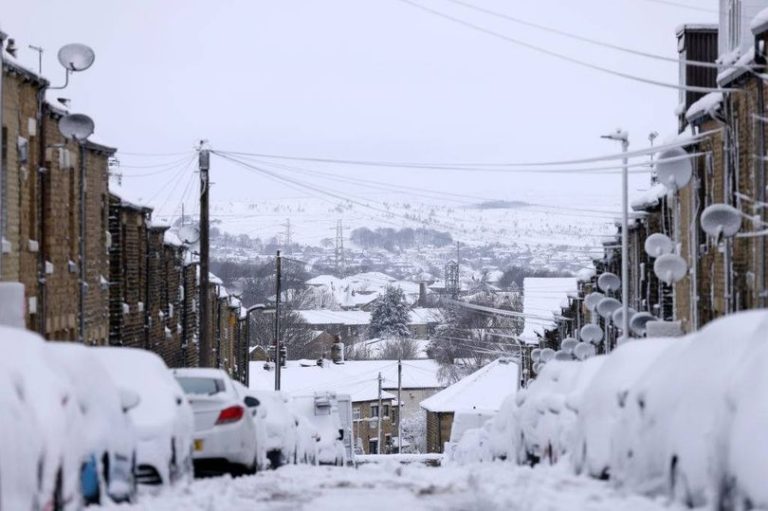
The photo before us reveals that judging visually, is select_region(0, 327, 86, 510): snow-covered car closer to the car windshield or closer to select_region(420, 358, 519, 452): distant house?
the car windshield

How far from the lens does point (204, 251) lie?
36.1 m

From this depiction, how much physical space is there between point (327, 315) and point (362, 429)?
87.7 m

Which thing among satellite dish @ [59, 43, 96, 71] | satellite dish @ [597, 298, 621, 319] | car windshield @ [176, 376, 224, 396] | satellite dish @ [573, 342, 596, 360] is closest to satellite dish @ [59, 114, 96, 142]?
satellite dish @ [59, 43, 96, 71]

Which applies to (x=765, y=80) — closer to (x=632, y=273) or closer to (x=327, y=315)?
(x=632, y=273)

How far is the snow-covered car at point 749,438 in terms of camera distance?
956cm

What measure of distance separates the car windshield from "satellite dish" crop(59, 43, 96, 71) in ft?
37.6

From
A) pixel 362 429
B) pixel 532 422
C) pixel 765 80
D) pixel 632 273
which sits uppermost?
pixel 765 80

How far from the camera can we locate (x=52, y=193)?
32.4m

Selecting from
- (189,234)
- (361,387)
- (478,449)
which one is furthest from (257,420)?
(361,387)

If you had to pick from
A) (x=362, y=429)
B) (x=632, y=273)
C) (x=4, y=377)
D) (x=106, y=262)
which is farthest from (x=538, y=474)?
(x=362, y=429)

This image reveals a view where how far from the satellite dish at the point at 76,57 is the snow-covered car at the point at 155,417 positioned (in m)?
14.0

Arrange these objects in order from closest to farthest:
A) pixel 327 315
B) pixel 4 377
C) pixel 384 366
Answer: pixel 4 377, pixel 384 366, pixel 327 315

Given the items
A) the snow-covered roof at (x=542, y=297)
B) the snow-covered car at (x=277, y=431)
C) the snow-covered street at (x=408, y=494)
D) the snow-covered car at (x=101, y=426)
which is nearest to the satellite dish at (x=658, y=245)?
the snow-covered car at (x=277, y=431)

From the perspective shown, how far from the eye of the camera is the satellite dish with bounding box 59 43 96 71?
97.8 feet
